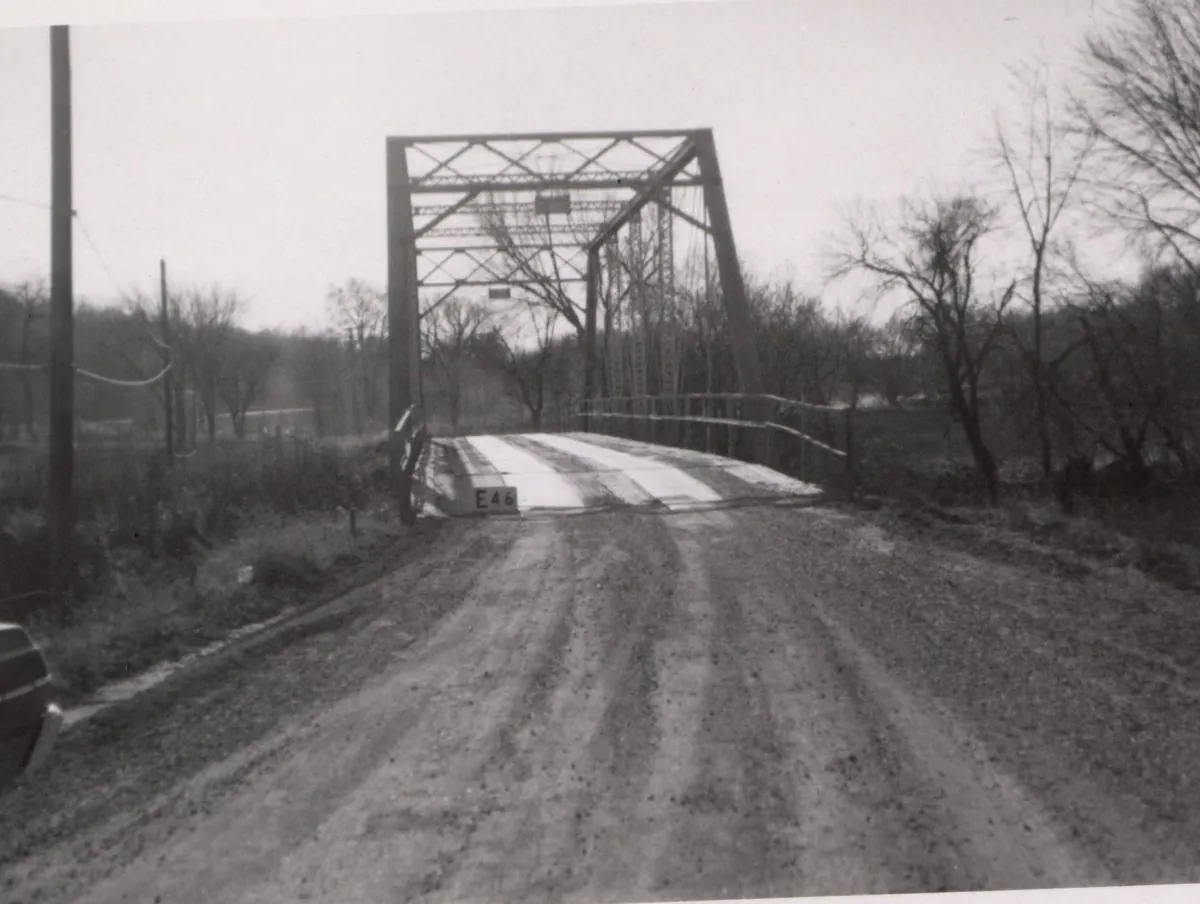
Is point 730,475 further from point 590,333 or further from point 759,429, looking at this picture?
point 590,333

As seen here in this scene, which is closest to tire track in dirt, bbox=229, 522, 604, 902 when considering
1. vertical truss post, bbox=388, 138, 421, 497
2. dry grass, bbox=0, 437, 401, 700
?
dry grass, bbox=0, 437, 401, 700

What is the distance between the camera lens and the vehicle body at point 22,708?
4707mm

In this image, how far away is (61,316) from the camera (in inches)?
457

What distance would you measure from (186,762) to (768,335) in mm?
30728

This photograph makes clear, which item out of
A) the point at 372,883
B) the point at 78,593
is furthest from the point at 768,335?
the point at 372,883

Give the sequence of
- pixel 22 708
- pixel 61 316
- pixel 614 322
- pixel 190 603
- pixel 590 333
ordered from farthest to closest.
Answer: pixel 590 333, pixel 614 322, pixel 61 316, pixel 190 603, pixel 22 708

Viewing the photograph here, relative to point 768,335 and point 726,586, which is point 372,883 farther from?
point 768,335

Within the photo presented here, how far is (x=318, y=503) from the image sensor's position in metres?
21.3

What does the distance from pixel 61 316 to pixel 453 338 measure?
170 feet

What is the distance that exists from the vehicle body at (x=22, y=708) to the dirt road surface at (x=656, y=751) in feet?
1.26

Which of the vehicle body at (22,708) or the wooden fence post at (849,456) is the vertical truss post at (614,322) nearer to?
the wooden fence post at (849,456)

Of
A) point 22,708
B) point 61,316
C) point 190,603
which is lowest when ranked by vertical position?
point 190,603

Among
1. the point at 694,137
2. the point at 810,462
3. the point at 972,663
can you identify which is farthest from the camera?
the point at 694,137

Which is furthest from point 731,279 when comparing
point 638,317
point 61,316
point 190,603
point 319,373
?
point 319,373
